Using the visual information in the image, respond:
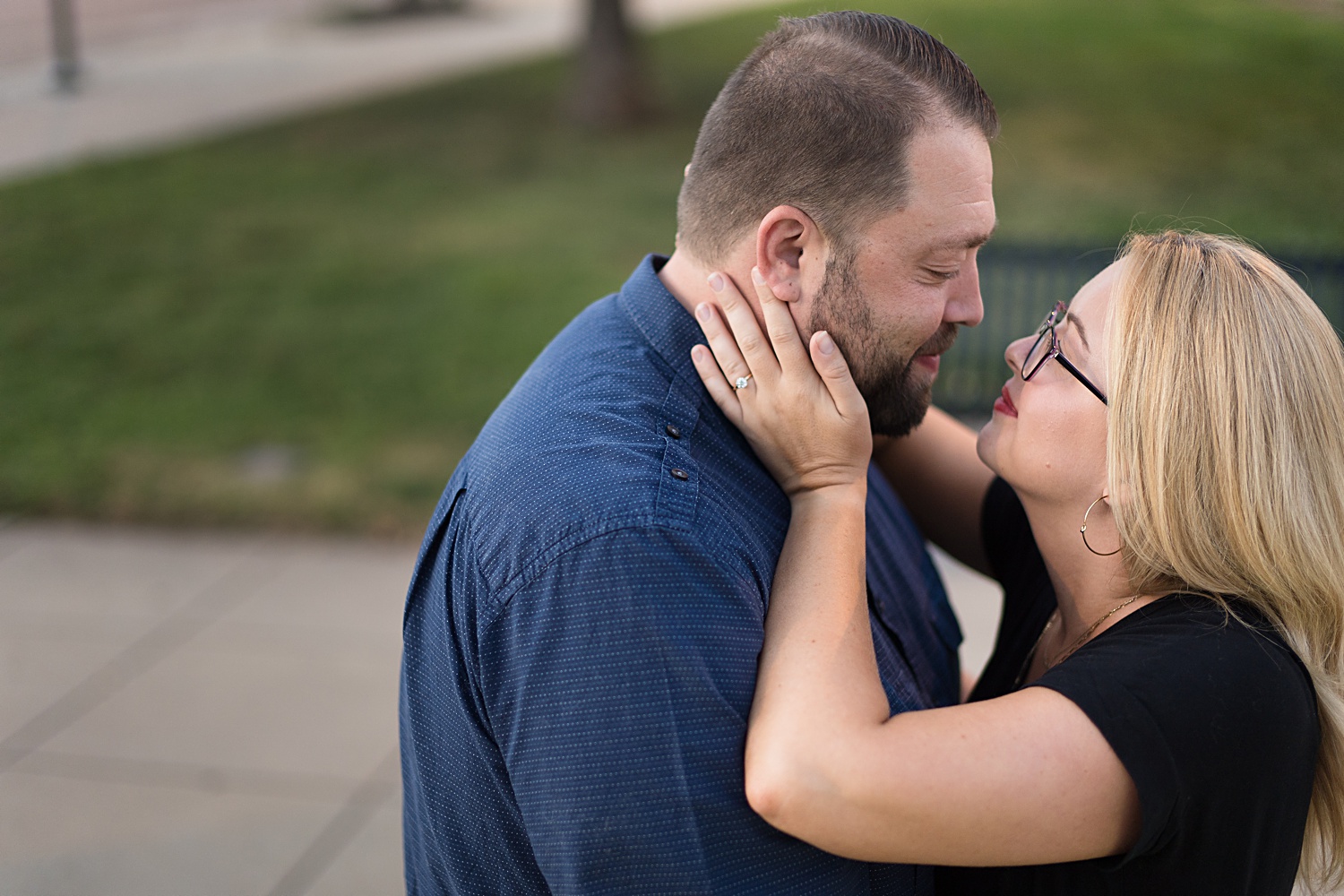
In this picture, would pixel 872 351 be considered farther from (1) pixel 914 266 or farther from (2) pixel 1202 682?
(2) pixel 1202 682

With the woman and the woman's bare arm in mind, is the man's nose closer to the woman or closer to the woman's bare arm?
the woman

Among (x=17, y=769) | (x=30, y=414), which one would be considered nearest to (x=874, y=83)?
(x=17, y=769)

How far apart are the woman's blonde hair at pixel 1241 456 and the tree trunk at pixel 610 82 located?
41.5 ft

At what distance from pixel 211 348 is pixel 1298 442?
7775mm

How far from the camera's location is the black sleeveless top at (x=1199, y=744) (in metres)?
1.80

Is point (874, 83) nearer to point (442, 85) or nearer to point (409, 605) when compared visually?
point (409, 605)

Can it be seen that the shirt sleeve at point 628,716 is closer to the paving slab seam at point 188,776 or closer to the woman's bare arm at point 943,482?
the woman's bare arm at point 943,482

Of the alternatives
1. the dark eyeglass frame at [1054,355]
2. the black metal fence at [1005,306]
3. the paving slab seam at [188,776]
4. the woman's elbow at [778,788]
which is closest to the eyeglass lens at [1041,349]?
the dark eyeglass frame at [1054,355]

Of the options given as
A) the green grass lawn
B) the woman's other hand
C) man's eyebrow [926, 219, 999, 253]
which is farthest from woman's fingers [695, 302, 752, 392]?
the green grass lawn

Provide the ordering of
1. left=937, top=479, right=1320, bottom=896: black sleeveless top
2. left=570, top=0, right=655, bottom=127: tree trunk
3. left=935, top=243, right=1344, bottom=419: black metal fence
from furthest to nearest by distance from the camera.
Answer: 1. left=570, top=0, right=655, bottom=127: tree trunk
2. left=935, top=243, right=1344, bottom=419: black metal fence
3. left=937, top=479, right=1320, bottom=896: black sleeveless top

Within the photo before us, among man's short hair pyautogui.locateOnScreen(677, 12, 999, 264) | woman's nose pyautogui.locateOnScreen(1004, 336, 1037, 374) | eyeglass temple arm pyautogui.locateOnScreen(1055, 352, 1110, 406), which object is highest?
man's short hair pyautogui.locateOnScreen(677, 12, 999, 264)

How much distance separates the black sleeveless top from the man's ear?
737 millimetres

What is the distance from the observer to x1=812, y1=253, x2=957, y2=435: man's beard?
2.04 metres

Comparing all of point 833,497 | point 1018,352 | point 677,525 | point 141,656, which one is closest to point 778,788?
point 677,525
